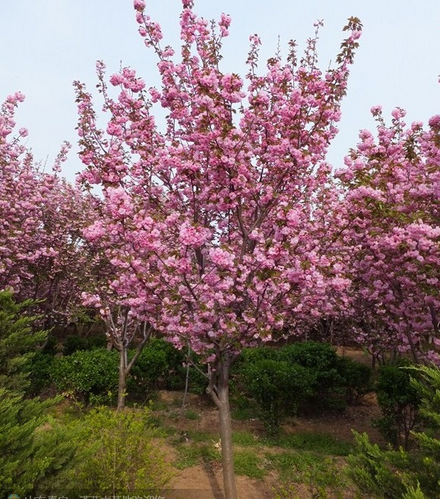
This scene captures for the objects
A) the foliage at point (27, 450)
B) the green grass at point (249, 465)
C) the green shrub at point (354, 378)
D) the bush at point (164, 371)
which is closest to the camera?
the foliage at point (27, 450)

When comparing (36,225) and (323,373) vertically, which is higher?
(36,225)

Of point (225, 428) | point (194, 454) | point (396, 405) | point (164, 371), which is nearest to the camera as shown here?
point (225, 428)

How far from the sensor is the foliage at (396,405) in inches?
317

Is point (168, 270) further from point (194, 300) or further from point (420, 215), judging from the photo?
point (420, 215)

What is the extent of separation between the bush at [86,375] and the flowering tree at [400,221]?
21.2 feet

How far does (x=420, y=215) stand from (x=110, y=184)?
16.8 feet

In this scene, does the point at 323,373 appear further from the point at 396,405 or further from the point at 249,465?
the point at 249,465

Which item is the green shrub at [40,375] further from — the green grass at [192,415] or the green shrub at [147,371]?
the green grass at [192,415]

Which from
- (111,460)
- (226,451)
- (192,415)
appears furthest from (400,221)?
(192,415)

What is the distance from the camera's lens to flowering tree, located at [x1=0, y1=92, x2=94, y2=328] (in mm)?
11164

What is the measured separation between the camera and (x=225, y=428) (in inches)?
234

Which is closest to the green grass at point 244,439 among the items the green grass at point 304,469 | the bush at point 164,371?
the green grass at point 304,469

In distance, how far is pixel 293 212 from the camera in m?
5.63

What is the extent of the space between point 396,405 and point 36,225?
10.9 m
